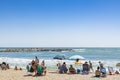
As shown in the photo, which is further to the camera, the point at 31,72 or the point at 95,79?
the point at 31,72

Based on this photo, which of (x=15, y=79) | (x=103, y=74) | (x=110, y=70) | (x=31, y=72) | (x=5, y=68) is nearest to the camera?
(x=15, y=79)

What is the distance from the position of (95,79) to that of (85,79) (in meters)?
0.69

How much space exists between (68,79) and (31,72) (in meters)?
4.05

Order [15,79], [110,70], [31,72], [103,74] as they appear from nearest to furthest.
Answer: [15,79] < [103,74] < [31,72] < [110,70]

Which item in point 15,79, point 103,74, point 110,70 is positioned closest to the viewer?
point 15,79

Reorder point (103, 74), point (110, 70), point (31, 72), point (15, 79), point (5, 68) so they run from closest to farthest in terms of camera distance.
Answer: point (15, 79) → point (103, 74) → point (31, 72) → point (110, 70) → point (5, 68)

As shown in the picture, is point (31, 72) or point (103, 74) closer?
point (103, 74)

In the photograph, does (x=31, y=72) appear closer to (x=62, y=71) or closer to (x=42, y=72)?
(x=42, y=72)

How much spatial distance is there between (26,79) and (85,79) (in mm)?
3979

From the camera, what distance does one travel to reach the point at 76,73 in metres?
19.4

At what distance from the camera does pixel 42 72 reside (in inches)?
690

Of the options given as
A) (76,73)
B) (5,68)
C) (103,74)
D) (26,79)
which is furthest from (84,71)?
(5,68)

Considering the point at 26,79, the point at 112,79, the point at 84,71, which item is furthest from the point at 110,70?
Result: the point at 26,79

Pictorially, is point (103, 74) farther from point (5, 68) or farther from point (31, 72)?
point (5, 68)
